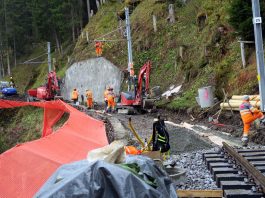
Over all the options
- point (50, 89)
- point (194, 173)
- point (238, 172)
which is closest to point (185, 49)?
point (50, 89)

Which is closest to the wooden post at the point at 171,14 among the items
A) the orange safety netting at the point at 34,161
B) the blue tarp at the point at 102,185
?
the orange safety netting at the point at 34,161

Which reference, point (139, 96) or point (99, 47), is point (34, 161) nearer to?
point (139, 96)

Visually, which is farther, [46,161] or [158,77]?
[158,77]

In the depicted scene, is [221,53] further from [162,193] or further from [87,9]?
[87,9]

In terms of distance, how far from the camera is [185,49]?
32188 mm

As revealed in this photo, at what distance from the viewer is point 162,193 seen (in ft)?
16.9

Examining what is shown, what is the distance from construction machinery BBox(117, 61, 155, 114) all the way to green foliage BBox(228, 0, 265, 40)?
6.35 meters

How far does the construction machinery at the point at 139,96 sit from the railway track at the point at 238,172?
14744 mm

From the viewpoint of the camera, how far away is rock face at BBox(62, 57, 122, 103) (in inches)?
1638

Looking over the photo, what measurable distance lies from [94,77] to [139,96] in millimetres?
20269

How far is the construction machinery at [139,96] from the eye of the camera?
25.6m

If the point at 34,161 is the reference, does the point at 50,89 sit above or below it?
above

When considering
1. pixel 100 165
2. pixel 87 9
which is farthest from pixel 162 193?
pixel 87 9

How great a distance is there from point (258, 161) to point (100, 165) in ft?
17.5
